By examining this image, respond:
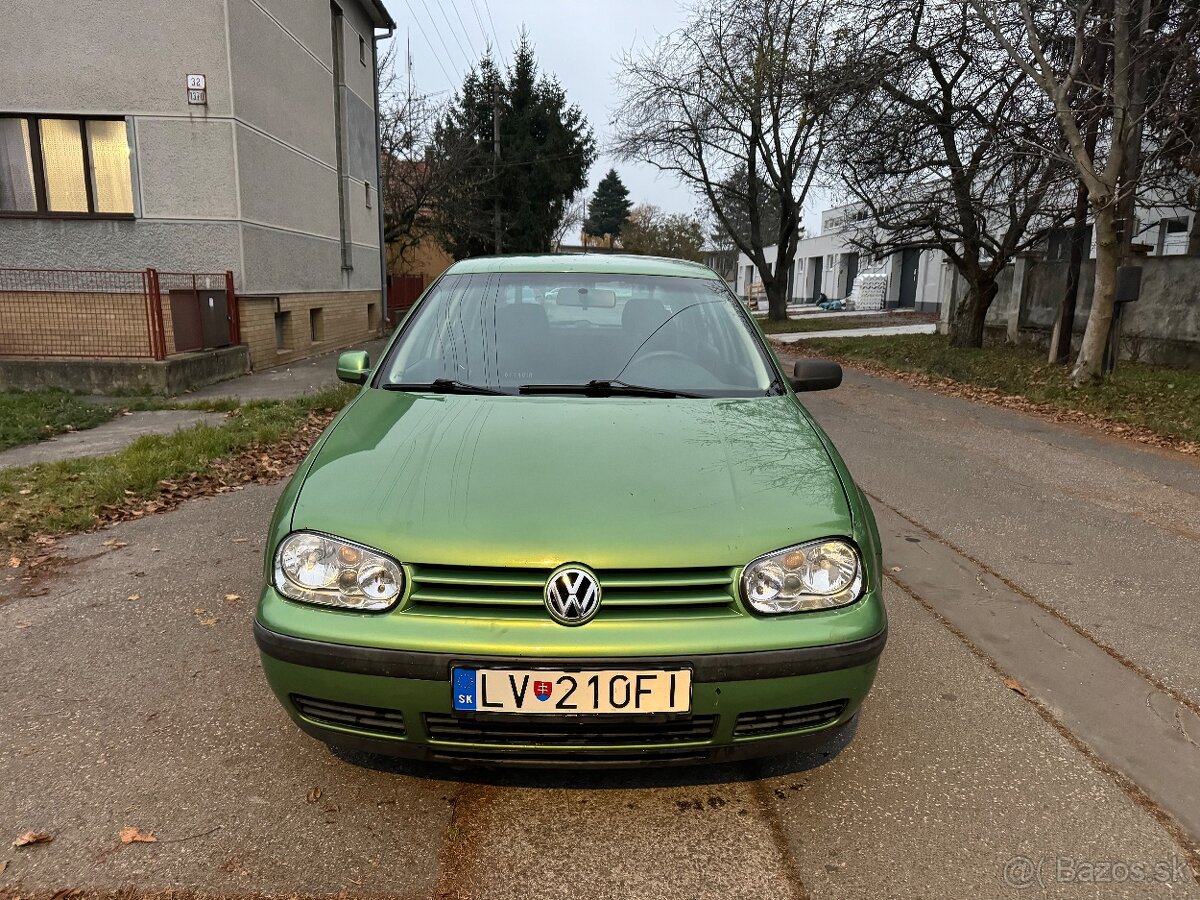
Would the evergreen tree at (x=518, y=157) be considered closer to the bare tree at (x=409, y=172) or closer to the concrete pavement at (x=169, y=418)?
the bare tree at (x=409, y=172)

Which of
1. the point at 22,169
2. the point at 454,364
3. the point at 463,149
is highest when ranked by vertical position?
the point at 463,149

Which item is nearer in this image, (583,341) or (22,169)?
(583,341)

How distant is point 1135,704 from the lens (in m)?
2.96

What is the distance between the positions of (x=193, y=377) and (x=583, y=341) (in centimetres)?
896

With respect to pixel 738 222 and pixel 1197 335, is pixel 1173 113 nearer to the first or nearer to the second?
pixel 1197 335

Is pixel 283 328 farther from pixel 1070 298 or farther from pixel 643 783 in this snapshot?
pixel 1070 298

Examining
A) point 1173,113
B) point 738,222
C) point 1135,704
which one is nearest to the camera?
point 1135,704

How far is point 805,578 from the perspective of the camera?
2.19 meters

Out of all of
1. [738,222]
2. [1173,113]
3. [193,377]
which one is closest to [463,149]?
[193,377]

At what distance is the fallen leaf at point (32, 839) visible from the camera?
2176 millimetres

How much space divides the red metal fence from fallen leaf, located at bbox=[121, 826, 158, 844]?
9.09m

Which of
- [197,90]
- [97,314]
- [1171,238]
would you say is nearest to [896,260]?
[1171,238]

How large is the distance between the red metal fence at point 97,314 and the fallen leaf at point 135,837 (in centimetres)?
909

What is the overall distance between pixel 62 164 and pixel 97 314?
267 centimetres
